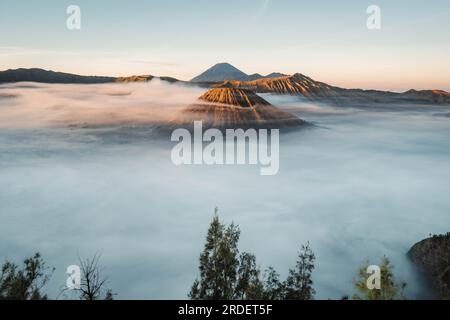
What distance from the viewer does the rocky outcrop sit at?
56713 millimetres

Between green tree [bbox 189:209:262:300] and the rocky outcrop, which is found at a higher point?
green tree [bbox 189:209:262:300]

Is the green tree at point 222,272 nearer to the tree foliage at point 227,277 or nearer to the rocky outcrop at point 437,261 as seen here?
the tree foliage at point 227,277

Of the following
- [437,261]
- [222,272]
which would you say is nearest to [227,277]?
[222,272]

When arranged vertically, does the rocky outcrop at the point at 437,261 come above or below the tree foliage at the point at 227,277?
below

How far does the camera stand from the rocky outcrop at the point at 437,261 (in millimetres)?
56713

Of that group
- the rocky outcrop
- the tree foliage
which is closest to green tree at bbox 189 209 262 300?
the tree foliage

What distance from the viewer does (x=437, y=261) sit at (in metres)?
66.1

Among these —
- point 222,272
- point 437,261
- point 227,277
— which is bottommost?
point 437,261

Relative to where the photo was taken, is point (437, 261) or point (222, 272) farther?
point (437, 261)

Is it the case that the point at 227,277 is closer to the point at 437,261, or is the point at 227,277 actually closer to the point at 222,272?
the point at 222,272

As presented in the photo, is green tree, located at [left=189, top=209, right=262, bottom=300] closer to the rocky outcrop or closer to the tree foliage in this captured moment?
the tree foliage

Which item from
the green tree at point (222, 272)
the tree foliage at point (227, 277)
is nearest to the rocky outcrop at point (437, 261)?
the tree foliage at point (227, 277)
